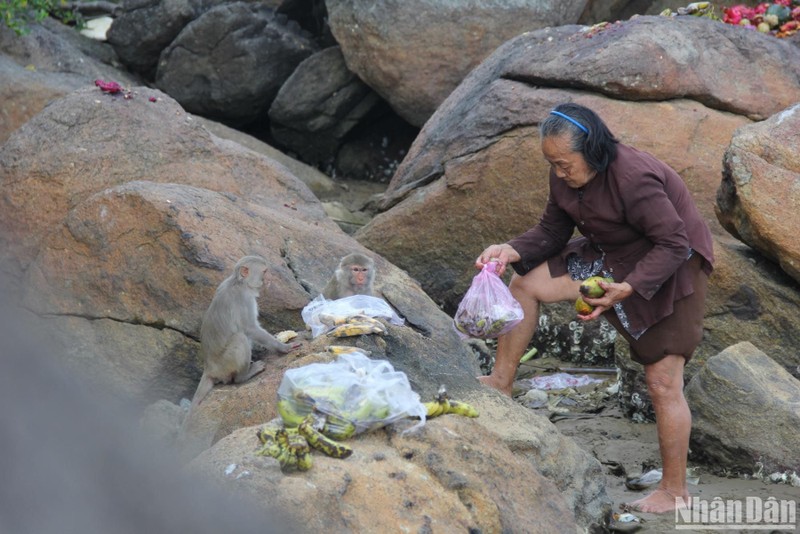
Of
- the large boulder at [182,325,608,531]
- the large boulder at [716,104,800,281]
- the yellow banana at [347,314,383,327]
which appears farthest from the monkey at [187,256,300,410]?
the large boulder at [716,104,800,281]

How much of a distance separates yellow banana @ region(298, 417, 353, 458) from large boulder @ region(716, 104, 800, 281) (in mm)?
3811

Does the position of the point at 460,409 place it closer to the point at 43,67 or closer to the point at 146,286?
the point at 146,286

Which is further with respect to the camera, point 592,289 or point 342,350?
point 592,289

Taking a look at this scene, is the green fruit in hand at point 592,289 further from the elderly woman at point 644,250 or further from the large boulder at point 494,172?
the large boulder at point 494,172

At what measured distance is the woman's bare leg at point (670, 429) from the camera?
16.0ft

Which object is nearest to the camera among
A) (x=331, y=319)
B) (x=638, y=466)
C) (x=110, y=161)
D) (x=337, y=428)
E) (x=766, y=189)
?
(x=337, y=428)

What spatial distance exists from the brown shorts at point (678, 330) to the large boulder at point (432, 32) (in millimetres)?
6534

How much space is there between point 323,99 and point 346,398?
28.0 feet

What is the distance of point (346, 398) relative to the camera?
3857mm

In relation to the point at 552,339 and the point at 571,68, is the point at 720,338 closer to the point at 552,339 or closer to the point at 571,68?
the point at 552,339

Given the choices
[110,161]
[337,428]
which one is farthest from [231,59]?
[337,428]

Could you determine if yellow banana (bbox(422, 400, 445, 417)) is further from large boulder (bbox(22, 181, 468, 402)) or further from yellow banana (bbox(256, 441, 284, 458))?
large boulder (bbox(22, 181, 468, 402))

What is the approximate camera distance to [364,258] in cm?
593

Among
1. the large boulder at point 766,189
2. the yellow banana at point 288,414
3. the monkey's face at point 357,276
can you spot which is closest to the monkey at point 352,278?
the monkey's face at point 357,276
